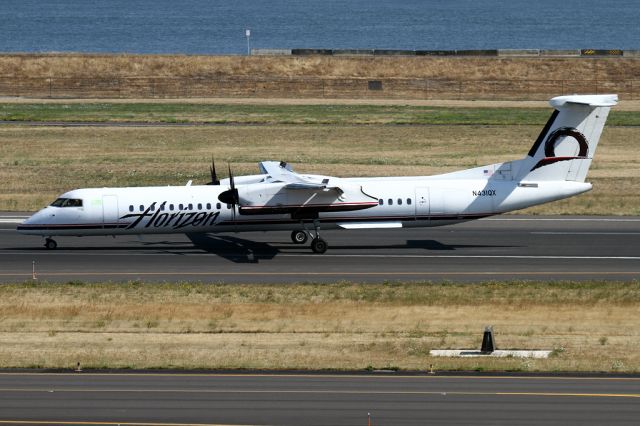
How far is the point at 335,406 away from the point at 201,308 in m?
13.0

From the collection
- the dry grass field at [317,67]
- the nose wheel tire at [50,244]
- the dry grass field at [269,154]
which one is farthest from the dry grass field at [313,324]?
the dry grass field at [317,67]

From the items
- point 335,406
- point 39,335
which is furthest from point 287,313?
point 335,406

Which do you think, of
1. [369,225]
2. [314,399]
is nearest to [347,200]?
[369,225]

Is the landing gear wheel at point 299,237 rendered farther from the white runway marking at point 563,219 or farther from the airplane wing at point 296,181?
the white runway marking at point 563,219

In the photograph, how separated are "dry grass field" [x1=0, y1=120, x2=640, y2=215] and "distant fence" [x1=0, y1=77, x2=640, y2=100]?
2498 centimetres

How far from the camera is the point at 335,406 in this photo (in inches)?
929

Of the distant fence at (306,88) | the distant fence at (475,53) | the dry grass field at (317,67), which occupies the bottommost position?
the distant fence at (306,88)

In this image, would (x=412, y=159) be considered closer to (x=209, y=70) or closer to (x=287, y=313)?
(x=287, y=313)

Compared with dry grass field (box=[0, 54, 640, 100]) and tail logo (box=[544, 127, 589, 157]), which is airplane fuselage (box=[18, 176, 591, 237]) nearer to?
tail logo (box=[544, 127, 589, 157])

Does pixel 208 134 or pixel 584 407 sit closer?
pixel 584 407

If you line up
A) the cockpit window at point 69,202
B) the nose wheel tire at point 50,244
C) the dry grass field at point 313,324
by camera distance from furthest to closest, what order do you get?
the nose wheel tire at point 50,244 < the cockpit window at point 69,202 < the dry grass field at point 313,324

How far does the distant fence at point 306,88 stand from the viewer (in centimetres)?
11175

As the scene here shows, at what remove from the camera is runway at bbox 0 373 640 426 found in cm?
2258

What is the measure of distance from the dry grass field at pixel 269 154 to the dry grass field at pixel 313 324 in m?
19.8
